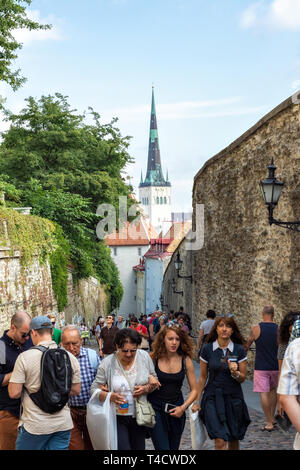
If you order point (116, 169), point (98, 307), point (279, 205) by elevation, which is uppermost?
point (116, 169)

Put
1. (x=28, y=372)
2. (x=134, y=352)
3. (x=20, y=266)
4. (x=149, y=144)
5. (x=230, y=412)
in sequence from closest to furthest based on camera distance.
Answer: (x=28, y=372) < (x=134, y=352) < (x=230, y=412) < (x=20, y=266) < (x=149, y=144)

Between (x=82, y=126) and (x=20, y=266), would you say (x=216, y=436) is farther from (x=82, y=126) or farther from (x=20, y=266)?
(x=82, y=126)

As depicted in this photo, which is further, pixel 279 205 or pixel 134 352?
pixel 279 205

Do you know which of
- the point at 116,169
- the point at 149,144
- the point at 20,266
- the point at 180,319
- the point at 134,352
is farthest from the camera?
the point at 149,144

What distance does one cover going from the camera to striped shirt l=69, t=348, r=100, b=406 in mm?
5824

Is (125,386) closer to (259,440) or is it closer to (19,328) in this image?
(19,328)

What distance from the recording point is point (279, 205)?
1179 centimetres

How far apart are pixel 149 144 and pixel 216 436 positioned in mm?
185484

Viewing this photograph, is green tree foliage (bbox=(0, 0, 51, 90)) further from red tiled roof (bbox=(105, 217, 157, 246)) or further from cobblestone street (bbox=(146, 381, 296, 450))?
red tiled roof (bbox=(105, 217, 157, 246))

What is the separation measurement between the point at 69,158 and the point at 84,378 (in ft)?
99.9

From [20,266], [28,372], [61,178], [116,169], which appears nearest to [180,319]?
[20,266]

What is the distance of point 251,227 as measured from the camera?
548 inches

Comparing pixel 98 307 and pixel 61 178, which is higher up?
pixel 61 178

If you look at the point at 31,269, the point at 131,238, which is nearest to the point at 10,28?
the point at 31,269
